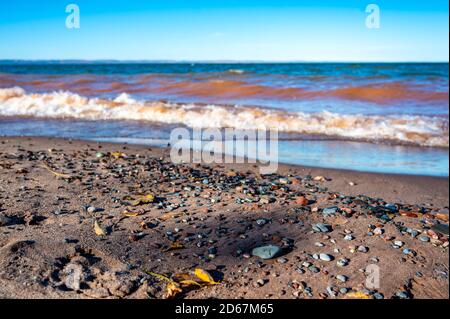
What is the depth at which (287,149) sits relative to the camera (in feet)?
23.2

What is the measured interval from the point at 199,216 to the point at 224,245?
0.56 m

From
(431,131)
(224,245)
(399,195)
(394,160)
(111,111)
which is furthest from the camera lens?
(111,111)

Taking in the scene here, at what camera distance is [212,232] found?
3303 millimetres

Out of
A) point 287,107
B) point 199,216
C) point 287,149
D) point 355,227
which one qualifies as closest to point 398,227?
point 355,227

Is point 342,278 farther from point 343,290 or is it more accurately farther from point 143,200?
point 143,200

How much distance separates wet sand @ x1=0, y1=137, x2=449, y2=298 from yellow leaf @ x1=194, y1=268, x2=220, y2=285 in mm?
39

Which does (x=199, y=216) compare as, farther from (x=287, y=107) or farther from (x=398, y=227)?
(x=287, y=107)

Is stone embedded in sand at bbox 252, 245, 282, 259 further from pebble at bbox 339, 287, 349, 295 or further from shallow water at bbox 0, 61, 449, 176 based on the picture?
shallow water at bbox 0, 61, 449, 176

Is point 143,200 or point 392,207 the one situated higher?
point 143,200

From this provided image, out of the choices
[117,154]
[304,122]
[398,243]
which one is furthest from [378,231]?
[304,122]

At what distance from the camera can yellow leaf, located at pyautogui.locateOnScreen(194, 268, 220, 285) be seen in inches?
103

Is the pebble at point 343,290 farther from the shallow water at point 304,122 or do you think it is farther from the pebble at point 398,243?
the shallow water at point 304,122

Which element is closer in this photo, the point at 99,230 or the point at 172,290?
the point at 172,290

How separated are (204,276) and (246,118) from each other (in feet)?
25.2
